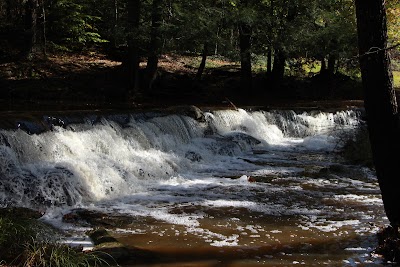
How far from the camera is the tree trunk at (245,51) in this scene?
1966 centimetres

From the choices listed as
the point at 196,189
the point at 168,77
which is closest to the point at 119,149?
the point at 196,189

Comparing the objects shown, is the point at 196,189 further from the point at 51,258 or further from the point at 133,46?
the point at 133,46

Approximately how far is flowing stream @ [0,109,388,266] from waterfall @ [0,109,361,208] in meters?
0.03

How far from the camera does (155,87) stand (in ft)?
68.7

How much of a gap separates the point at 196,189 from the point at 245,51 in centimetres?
1151

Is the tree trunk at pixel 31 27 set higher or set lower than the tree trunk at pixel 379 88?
higher

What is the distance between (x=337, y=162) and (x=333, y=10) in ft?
40.4

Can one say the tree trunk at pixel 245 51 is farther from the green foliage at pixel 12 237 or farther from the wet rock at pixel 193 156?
the green foliage at pixel 12 237

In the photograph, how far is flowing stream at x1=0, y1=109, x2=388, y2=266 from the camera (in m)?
5.82

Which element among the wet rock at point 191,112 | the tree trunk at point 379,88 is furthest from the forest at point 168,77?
the wet rock at point 191,112

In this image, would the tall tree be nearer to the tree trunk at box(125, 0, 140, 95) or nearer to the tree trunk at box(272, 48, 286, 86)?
the tree trunk at box(125, 0, 140, 95)

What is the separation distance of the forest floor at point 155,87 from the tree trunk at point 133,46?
38 cm

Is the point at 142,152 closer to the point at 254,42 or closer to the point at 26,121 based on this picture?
the point at 26,121

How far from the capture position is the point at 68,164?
9133mm
